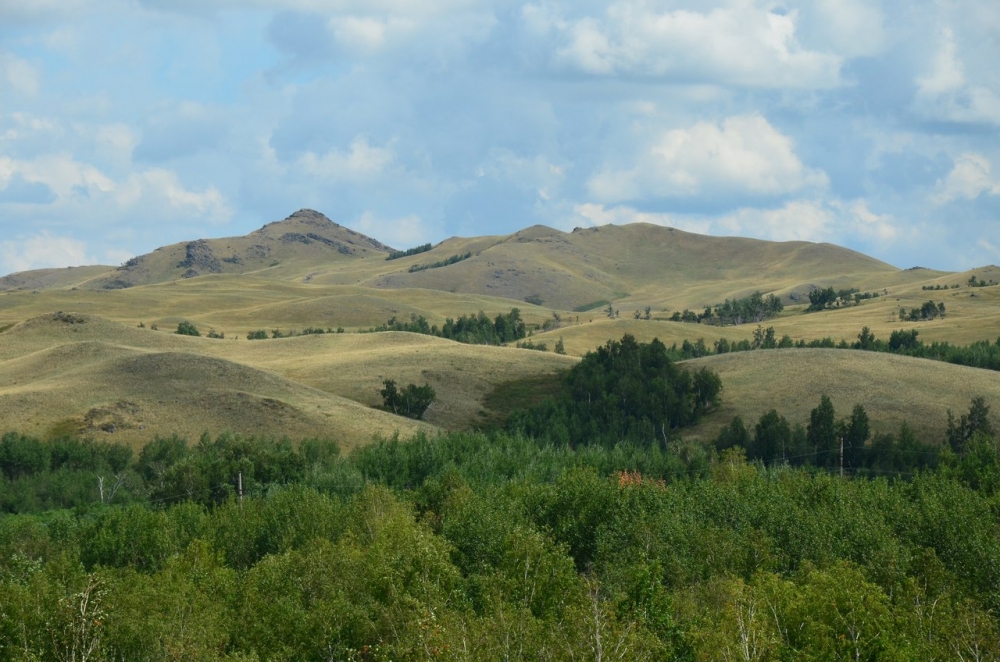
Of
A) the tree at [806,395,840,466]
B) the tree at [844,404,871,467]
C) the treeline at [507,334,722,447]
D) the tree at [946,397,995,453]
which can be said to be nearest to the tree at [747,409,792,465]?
the tree at [806,395,840,466]

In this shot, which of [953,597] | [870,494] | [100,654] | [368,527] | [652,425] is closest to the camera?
[100,654]

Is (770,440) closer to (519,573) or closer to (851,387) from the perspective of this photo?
(851,387)

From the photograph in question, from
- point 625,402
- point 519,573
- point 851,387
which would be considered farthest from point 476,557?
point 851,387

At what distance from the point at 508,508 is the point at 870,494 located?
2400cm

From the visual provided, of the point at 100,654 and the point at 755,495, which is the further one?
the point at 755,495

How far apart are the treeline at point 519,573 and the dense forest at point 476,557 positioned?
16 cm

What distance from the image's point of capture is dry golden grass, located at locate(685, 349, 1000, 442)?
447ft

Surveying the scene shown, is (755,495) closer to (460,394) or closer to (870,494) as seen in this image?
(870,494)

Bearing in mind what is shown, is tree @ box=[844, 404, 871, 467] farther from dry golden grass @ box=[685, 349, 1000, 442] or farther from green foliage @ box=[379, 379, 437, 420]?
green foliage @ box=[379, 379, 437, 420]

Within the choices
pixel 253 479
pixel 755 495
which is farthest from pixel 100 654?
pixel 253 479

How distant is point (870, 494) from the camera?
77.8 m

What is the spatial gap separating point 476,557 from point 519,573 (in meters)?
8.54

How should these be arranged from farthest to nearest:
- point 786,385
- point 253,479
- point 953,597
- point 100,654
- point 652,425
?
1. point 786,385
2. point 652,425
3. point 253,479
4. point 953,597
5. point 100,654

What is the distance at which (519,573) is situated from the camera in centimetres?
5522
